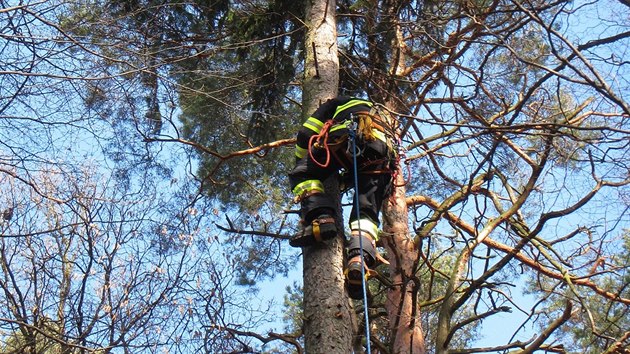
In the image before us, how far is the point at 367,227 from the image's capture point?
145 inches

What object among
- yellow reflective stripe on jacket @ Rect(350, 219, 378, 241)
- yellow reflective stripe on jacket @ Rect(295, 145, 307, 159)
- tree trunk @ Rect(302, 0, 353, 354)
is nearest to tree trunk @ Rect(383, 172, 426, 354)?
yellow reflective stripe on jacket @ Rect(350, 219, 378, 241)

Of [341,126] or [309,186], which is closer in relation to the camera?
[309,186]

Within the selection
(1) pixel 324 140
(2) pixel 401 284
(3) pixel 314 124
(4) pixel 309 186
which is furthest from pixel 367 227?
(2) pixel 401 284

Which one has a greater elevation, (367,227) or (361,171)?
(361,171)

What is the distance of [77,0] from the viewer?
4297 millimetres

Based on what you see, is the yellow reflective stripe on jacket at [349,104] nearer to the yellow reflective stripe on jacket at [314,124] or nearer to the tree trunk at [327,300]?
the yellow reflective stripe on jacket at [314,124]

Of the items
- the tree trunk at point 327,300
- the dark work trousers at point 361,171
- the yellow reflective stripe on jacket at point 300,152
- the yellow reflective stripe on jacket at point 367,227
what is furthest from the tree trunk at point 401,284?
the tree trunk at point 327,300

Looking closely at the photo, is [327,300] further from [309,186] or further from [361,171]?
[361,171]

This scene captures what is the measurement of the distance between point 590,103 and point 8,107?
15.2ft

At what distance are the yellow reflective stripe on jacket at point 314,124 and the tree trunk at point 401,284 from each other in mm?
1277

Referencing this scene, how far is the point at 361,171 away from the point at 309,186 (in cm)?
42

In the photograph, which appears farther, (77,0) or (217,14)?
(217,14)

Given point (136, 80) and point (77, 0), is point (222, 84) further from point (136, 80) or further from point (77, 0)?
point (77, 0)

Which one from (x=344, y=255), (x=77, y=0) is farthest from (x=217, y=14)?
(x=344, y=255)
